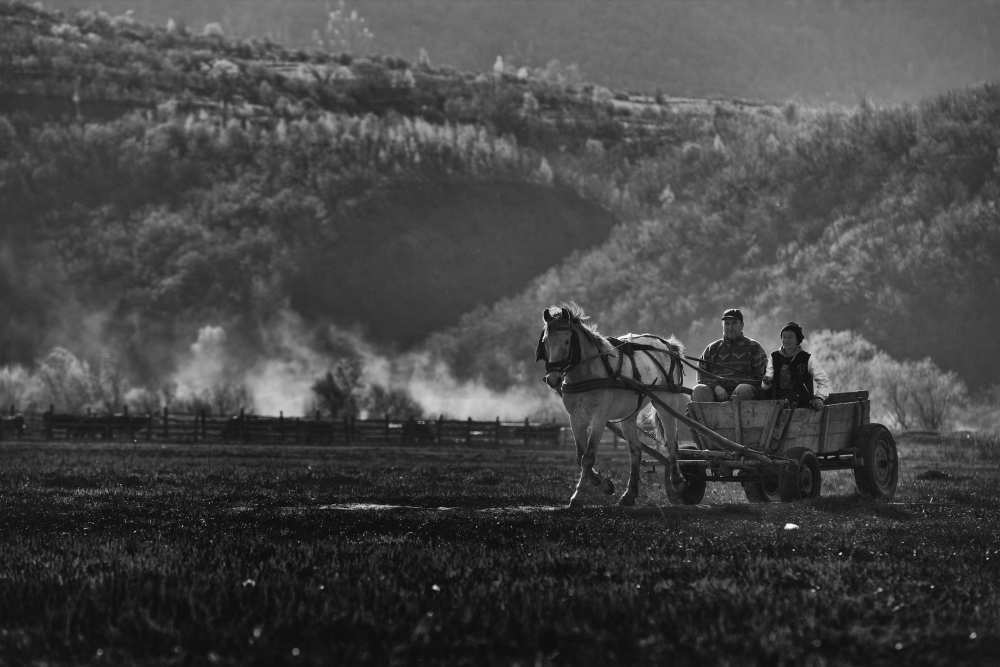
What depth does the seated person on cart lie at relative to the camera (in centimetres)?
1773

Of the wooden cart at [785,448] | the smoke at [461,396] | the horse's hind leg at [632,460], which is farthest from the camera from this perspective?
the smoke at [461,396]

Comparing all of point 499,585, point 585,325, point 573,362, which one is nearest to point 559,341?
point 573,362

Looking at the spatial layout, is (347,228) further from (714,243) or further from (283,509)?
(283,509)

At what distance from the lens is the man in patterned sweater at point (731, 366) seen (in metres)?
18.5

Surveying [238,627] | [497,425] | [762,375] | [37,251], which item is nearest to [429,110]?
[37,251]

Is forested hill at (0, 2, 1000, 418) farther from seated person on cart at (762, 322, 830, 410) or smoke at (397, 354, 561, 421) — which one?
seated person on cart at (762, 322, 830, 410)

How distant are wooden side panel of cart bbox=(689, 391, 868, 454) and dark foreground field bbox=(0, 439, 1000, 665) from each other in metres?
1.25

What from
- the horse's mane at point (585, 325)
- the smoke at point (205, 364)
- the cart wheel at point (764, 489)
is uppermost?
the smoke at point (205, 364)

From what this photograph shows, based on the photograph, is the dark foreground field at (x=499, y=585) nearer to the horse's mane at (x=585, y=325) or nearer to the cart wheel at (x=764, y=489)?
the cart wheel at (x=764, y=489)

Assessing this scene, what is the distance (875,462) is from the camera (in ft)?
60.8

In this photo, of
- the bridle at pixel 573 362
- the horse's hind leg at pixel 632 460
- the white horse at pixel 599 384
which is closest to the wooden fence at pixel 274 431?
the horse's hind leg at pixel 632 460

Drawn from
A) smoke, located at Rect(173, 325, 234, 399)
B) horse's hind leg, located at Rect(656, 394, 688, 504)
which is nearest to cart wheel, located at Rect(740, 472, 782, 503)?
horse's hind leg, located at Rect(656, 394, 688, 504)

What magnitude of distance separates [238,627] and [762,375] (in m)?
13.1

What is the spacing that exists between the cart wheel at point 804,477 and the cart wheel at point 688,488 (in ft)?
5.22
